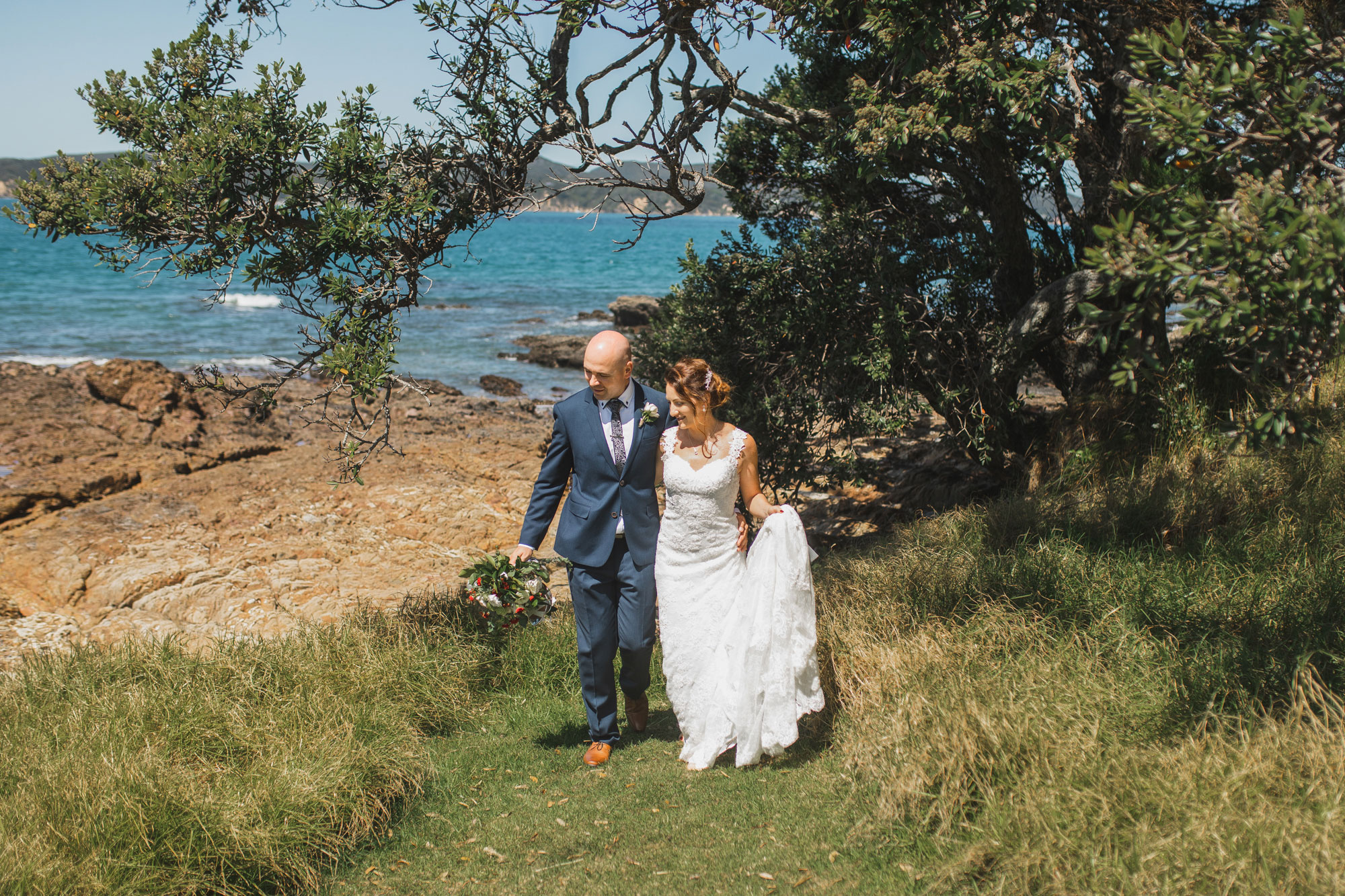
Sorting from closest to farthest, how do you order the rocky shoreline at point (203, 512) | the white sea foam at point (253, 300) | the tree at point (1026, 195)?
1. the tree at point (1026, 195)
2. the rocky shoreline at point (203, 512)
3. the white sea foam at point (253, 300)

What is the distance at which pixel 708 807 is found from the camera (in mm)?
4805

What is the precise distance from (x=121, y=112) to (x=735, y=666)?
18.0 ft

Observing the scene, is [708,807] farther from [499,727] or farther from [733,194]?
[733,194]

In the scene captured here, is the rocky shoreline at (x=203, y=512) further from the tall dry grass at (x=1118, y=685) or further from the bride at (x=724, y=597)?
the tall dry grass at (x=1118, y=685)

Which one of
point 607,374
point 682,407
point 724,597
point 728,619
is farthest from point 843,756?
point 607,374

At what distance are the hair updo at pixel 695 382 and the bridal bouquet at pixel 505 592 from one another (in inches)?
59.0

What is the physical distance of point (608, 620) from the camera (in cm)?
550

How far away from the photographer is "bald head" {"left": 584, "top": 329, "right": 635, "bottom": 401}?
5.21m

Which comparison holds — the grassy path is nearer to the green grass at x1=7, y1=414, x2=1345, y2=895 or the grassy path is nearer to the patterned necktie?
the green grass at x1=7, y1=414, x2=1345, y2=895

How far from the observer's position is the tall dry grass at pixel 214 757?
13.5ft

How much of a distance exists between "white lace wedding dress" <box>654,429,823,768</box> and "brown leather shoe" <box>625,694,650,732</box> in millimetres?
522

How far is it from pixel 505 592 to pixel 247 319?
111 ft

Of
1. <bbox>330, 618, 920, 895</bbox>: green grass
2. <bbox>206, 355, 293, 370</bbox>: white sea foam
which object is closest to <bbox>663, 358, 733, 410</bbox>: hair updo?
<bbox>330, 618, 920, 895</bbox>: green grass

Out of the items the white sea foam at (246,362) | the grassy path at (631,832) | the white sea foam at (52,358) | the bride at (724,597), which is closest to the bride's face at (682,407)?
the bride at (724,597)
